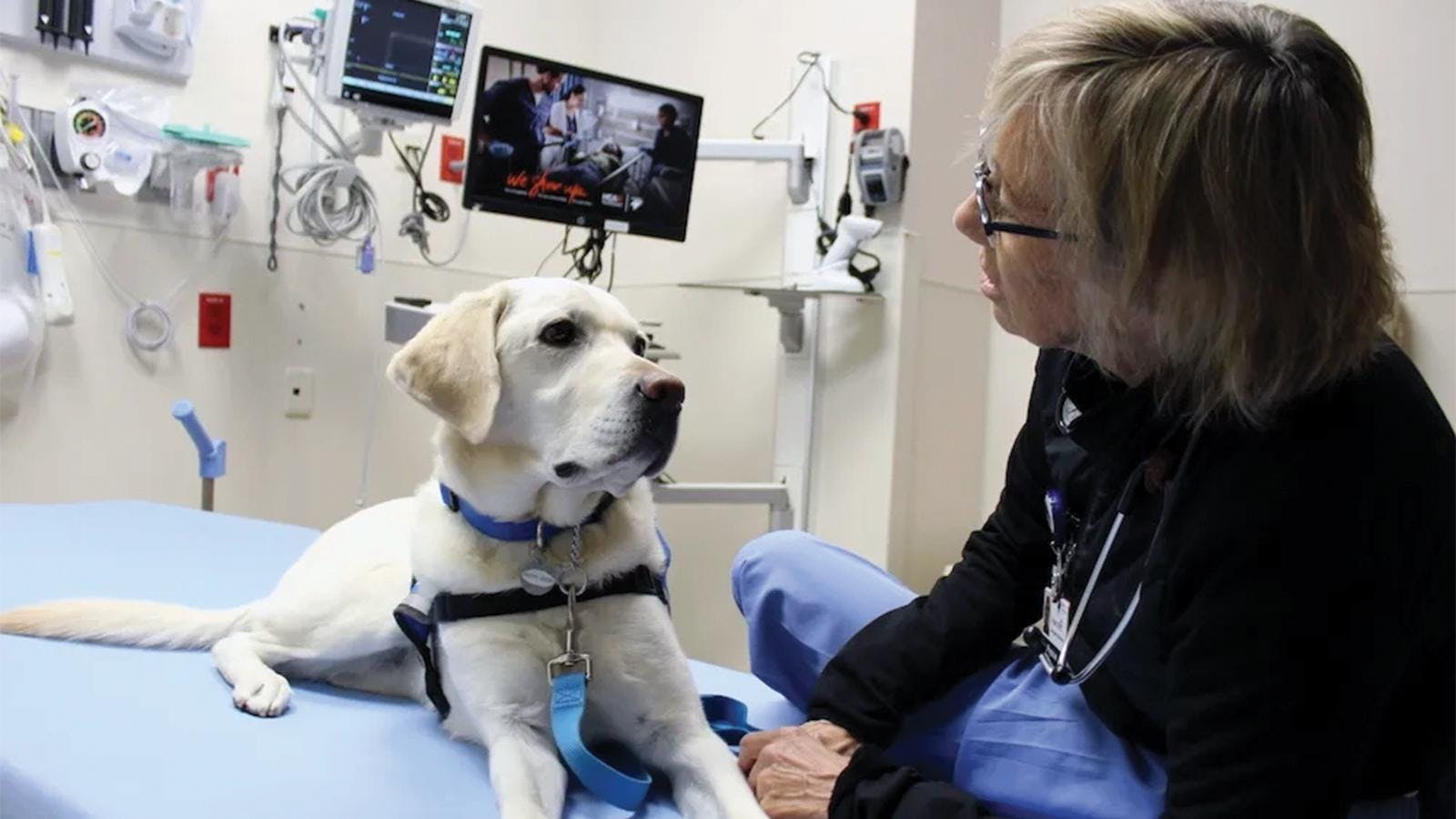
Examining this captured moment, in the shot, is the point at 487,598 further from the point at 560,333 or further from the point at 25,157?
the point at 25,157

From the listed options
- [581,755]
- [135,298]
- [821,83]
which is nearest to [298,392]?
[135,298]

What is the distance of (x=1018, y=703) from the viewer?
1.11m

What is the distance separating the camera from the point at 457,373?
1.17m

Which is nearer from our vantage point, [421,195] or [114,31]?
[114,31]

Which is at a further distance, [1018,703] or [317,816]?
[1018,703]

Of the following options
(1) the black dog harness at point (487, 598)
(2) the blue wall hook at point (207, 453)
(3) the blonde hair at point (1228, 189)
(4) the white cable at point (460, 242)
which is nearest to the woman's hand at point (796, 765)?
(1) the black dog harness at point (487, 598)

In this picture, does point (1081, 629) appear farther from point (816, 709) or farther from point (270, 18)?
point (270, 18)

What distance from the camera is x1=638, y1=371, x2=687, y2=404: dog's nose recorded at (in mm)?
1156

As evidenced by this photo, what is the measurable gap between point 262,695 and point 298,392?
208 centimetres

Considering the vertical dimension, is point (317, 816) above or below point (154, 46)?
below

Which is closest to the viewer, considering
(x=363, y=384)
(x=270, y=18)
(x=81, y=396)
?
(x=81, y=396)

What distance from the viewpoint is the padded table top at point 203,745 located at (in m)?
0.99

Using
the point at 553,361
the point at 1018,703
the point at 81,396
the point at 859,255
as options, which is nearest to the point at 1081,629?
the point at 1018,703

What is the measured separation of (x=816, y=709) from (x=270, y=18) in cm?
267
